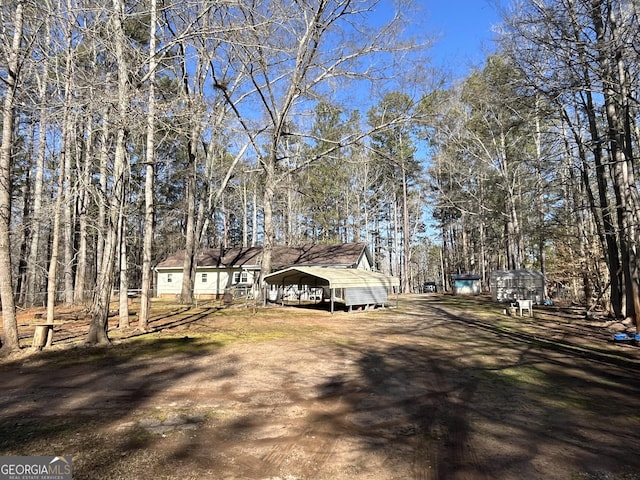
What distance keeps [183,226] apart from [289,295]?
1734cm

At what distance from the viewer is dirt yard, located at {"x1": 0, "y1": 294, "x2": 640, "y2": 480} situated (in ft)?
12.5

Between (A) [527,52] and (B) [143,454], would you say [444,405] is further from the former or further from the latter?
(A) [527,52]

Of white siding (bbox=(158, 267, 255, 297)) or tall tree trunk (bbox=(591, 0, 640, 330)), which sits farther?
white siding (bbox=(158, 267, 255, 297))

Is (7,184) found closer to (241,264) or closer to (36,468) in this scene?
(36,468)

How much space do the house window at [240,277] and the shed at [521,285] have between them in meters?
17.1

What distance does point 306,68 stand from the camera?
57.9 ft

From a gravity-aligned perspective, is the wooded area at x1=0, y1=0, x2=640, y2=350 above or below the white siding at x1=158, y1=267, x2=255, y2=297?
above

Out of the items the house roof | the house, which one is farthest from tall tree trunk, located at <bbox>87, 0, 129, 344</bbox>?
the house roof

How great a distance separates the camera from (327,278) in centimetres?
1669

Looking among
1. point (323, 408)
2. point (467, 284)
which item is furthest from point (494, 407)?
point (467, 284)

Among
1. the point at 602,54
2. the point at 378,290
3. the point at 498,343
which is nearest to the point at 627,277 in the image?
the point at 498,343

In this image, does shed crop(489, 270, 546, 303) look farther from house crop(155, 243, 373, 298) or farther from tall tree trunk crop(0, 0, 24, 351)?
tall tree trunk crop(0, 0, 24, 351)

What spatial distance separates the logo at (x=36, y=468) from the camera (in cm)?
339

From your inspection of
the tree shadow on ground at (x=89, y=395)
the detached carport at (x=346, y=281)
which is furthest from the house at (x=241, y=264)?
the tree shadow on ground at (x=89, y=395)
